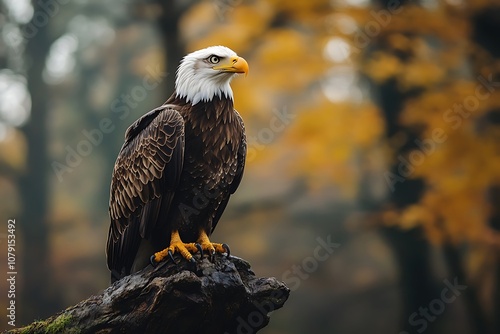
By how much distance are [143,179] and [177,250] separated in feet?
1.99

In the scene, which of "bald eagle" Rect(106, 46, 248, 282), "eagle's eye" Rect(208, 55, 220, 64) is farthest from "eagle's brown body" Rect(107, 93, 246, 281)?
"eagle's eye" Rect(208, 55, 220, 64)

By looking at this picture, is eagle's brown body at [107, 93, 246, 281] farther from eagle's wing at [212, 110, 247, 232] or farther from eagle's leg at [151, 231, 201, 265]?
eagle's leg at [151, 231, 201, 265]

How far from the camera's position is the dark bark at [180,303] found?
3754 mm

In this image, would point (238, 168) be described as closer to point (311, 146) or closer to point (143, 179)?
point (143, 179)

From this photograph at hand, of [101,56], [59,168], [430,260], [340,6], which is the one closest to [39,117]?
[59,168]

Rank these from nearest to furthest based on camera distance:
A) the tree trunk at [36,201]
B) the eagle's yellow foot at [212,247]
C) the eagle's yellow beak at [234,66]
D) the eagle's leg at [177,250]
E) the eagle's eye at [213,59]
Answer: the eagle's leg at [177,250] < the eagle's yellow foot at [212,247] < the eagle's yellow beak at [234,66] < the eagle's eye at [213,59] < the tree trunk at [36,201]

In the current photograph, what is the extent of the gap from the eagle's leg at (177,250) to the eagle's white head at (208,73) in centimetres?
97

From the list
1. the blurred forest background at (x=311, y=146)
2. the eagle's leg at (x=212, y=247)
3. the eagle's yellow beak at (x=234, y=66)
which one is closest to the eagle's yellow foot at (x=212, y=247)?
the eagle's leg at (x=212, y=247)

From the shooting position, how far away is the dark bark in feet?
12.3

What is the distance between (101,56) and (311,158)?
5154 millimetres

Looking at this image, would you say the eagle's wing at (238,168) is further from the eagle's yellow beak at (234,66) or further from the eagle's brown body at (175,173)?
the eagle's yellow beak at (234,66)

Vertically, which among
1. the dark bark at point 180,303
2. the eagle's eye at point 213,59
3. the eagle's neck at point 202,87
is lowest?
the dark bark at point 180,303

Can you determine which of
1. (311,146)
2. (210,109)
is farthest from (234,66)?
(311,146)

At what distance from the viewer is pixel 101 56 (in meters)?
12.9
